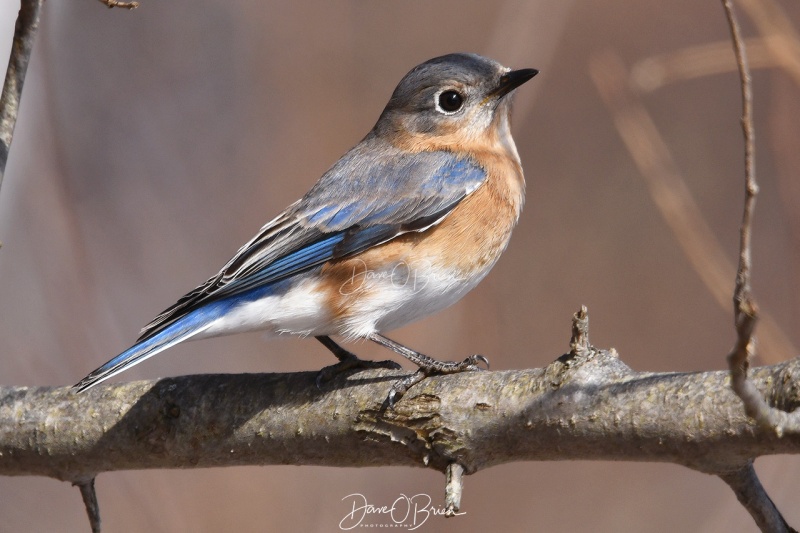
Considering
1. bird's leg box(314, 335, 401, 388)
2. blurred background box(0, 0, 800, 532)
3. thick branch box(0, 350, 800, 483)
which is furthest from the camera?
blurred background box(0, 0, 800, 532)

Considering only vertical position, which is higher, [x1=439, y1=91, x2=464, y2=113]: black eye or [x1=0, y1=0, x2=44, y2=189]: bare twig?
[x1=439, y1=91, x2=464, y2=113]: black eye

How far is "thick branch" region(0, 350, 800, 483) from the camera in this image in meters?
2.40

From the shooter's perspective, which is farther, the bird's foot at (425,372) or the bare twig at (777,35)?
the bare twig at (777,35)

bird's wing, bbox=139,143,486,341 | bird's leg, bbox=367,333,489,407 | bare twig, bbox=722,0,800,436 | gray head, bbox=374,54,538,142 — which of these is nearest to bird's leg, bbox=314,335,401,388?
bird's leg, bbox=367,333,489,407

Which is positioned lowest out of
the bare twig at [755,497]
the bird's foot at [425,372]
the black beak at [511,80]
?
the bare twig at [755,497]

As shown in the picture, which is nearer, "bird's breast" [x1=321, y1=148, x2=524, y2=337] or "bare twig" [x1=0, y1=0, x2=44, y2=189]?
A: "bare twig" [x1=0, y1=0, x2=44, y2=189]

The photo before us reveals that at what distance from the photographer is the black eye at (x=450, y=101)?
4594 millimetres

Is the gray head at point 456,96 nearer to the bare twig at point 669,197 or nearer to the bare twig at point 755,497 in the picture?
the bare twig at point 669,197

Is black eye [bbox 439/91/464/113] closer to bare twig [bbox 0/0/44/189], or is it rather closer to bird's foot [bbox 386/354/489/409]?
bird's foot [bbox 386/354/489/409]

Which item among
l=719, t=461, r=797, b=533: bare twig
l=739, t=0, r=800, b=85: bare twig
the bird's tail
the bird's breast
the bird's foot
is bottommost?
l=719, t=461, r=797, b=533: bare twig

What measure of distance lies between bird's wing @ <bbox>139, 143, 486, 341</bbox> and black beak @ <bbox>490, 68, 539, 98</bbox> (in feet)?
1.34

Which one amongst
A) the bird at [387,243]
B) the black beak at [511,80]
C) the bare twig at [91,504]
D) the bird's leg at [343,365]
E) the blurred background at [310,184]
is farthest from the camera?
the blurred background at [310,184]

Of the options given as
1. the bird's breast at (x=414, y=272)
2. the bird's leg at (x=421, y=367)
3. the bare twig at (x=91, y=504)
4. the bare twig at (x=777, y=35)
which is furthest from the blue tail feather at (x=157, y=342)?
the bare twig at (x=777, y=35)

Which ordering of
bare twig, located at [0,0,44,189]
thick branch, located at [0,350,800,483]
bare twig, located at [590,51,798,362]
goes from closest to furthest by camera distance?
thick branch, located at [0,350,800,483]
bare twig, located at [0,0,44,189]
bare twig, located at [590,51,798,362]
